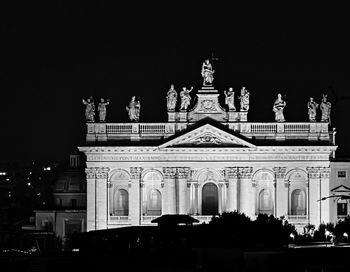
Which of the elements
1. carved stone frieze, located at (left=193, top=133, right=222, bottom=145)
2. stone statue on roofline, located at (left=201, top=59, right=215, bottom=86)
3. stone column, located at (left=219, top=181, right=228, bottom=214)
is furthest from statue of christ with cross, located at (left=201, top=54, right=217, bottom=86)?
stone column, located at (left=219, top=181, right=228, bottom=214)

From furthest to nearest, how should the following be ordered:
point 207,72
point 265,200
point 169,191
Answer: point 265,200
point 169,191
point 207,72

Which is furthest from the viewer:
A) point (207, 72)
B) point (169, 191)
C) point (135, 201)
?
point (169, 191)

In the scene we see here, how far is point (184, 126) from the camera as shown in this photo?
486ft

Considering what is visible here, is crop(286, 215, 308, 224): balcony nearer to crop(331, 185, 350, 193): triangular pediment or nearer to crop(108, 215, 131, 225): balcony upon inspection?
crop(331, 185, 350, 193): triangular pediment

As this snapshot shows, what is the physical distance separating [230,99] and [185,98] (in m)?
3.72

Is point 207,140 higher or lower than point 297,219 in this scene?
higher

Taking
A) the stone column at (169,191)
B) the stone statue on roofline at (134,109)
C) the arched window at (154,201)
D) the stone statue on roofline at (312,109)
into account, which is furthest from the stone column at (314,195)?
the stone statue on roofline at (134,109)

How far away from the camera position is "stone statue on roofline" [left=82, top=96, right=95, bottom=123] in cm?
14625

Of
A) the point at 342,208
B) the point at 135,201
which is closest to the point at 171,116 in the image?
the point at 135,201

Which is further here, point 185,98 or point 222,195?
point 222,195

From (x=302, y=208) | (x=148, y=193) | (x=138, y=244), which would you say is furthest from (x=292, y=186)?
(x=138, y=244)

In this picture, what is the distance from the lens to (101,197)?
5846 inches

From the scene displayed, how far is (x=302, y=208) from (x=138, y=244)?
5018 centimetres

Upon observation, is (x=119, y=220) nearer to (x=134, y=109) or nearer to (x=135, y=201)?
(x=135, y=201)
